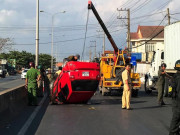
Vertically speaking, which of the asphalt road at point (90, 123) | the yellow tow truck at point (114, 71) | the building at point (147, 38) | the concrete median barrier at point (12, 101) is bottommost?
the asphalt road at point (90, 123)

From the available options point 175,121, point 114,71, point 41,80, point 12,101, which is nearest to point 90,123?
point 175,121

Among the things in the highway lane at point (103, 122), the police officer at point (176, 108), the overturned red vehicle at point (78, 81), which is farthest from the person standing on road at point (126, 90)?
the police officer at point (176, 108)

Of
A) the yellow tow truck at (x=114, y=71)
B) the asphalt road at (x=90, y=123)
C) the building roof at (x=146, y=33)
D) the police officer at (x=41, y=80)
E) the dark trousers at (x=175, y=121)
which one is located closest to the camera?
the dark trousers at (x=175, y=121)

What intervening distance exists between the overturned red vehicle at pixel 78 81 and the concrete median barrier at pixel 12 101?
1361 millimetres

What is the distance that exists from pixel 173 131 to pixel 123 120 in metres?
2.99

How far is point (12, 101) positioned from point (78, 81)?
9.55 ft

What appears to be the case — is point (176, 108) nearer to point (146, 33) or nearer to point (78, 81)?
point (78, 81)

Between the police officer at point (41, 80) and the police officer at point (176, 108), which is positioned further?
the police officer at point (41, 80)

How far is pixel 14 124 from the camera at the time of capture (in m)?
9.00

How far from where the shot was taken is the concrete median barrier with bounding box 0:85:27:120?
9.98m

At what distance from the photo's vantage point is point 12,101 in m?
11.4

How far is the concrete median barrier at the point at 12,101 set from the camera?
9.98 meters

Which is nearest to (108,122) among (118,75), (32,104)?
(32,104)

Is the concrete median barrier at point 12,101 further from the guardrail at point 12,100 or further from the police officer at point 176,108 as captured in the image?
the police officer at point 176,108
